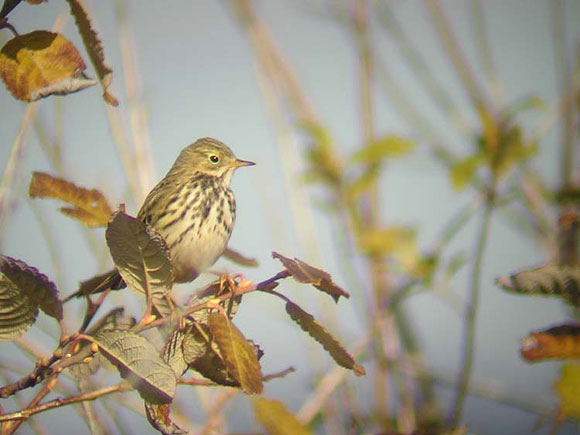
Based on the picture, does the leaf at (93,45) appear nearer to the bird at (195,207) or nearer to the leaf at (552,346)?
the leaf at (552,346)

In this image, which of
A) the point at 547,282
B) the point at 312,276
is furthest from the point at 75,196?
the point at 547,282

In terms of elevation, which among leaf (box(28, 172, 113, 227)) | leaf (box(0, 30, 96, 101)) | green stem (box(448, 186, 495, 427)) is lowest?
green stem (box(448, 186, 495, 427))

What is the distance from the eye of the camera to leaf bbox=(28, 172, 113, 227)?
3.35ft

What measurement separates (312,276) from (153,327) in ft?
0.85

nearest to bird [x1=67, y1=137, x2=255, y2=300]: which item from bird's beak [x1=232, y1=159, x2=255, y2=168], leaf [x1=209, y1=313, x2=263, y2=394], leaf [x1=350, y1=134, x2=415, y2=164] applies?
bird's beak [x1=232, y1=159, x2=255, y2=168]

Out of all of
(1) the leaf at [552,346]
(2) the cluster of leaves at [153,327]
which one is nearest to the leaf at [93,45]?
(2) the cluster of leaves at [153,327]

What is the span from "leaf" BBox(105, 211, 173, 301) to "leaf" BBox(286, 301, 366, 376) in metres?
0.20

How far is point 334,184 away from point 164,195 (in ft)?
2.06

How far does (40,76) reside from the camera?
0.87 metres

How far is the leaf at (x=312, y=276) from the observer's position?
0.87m

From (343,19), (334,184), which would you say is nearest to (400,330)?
(334,184)

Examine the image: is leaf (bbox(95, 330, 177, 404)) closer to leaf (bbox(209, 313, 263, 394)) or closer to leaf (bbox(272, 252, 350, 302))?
leaf (bbox(209, 313, 263, 394))

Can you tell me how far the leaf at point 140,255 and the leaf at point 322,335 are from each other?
196mm

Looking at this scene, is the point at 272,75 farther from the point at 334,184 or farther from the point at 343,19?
the point at 334,184
